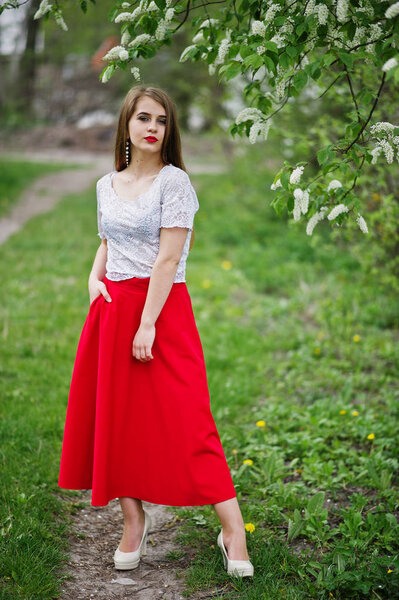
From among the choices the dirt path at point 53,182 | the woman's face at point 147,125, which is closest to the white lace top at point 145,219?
the woman's face at point 147,125

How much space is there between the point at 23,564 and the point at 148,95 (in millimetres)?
2036

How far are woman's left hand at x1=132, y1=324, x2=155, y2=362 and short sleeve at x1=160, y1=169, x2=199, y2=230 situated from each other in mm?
431

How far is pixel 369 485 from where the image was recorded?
10.7 feet

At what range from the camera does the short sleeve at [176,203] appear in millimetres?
2496

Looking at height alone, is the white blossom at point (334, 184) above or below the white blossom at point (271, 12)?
below

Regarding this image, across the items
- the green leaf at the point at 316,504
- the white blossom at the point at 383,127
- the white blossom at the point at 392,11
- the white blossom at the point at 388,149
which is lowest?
the green leaf at the point at 316,504

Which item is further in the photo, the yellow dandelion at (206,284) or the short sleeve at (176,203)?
the yellow dandelion at (206,284)

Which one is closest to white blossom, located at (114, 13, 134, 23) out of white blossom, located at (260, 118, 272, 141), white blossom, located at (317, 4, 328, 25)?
white blossom, located at (260, 118, 272, 141)

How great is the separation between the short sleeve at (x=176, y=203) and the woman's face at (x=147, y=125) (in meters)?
0.18

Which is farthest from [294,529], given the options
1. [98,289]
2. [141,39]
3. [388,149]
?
[141,39]

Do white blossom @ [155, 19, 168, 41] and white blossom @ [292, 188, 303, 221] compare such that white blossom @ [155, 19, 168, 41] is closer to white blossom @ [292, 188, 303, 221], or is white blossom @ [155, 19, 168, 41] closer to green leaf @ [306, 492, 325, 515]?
white blossom @ [292, 188, 303, 221]

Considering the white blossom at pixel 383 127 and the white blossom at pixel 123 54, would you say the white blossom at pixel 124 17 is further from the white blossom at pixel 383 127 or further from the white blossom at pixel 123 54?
the white blossom at pixel 383 127

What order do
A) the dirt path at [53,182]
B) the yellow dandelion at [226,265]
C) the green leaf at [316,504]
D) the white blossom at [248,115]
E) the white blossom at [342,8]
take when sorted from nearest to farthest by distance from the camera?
1. the white blossom at [342,8]
2. the white blossom at [248,115]
3. the green leaf at [316,504]
4. the yellow dandelion at [226,265]
5. the dirt path at [53,182]

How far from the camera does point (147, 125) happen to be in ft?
8.54
